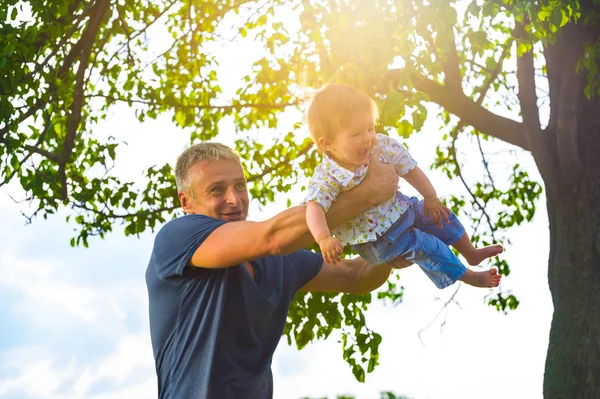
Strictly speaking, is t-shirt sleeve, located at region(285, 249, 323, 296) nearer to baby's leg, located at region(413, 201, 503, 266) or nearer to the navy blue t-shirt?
the navy blue t-shirt

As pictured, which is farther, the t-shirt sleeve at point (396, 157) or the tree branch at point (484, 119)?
the tree branch at point (484, 119)

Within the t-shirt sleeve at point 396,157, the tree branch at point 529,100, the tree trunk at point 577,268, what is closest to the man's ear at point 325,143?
the t-shirt sleeve at point 396,157

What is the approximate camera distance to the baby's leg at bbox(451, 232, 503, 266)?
470 cm

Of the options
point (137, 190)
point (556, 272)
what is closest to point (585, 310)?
point (556, 272)

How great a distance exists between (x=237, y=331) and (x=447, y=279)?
3.77 ft

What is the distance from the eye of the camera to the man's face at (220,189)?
4.58m

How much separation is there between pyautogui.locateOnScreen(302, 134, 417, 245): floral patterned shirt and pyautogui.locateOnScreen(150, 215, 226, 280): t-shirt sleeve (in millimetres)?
567

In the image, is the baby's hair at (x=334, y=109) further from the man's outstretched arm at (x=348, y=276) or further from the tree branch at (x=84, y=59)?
the tree branch at (x=84, y=59)

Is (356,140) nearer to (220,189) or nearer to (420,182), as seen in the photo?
(420,182)

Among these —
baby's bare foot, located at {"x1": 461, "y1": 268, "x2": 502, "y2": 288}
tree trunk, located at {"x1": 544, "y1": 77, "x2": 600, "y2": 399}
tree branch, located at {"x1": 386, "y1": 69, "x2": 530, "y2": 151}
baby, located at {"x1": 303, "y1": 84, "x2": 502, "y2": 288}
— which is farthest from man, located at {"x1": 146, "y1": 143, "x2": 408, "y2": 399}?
tree branch, located at {"x1": 386, "y1": 69, "x2": 530, "y2": 151}

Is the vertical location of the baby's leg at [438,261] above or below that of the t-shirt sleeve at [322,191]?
below

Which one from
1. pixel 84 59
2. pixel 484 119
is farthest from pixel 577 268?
pixel 84 59

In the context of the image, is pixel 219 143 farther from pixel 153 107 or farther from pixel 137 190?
pixel 153 107

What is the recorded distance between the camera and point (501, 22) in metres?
12.0
